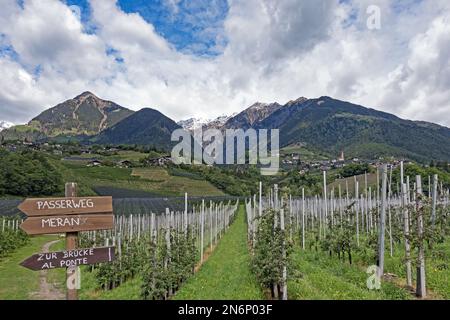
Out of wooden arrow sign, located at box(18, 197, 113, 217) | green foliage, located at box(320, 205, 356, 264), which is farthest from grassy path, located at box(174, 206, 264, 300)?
wooden arrow sign, located at box(18, 197, 113, 217)

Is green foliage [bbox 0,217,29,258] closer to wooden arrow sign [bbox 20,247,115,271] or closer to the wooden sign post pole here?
the wooden sign post pole

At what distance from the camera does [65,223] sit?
6.09 meters

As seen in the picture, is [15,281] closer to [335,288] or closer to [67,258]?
[67,258]

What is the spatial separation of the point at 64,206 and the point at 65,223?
29cm

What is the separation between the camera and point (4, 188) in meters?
60.7

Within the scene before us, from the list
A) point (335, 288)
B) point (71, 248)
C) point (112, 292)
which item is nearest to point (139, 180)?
point (112, 292)

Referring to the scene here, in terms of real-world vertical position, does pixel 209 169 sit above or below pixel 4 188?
above

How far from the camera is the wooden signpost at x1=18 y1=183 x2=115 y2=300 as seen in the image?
5.86 metres

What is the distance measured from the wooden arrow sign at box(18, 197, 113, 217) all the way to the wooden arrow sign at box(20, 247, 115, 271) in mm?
674

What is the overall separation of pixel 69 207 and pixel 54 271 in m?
12.9

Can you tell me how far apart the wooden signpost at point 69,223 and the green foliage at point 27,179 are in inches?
2450
